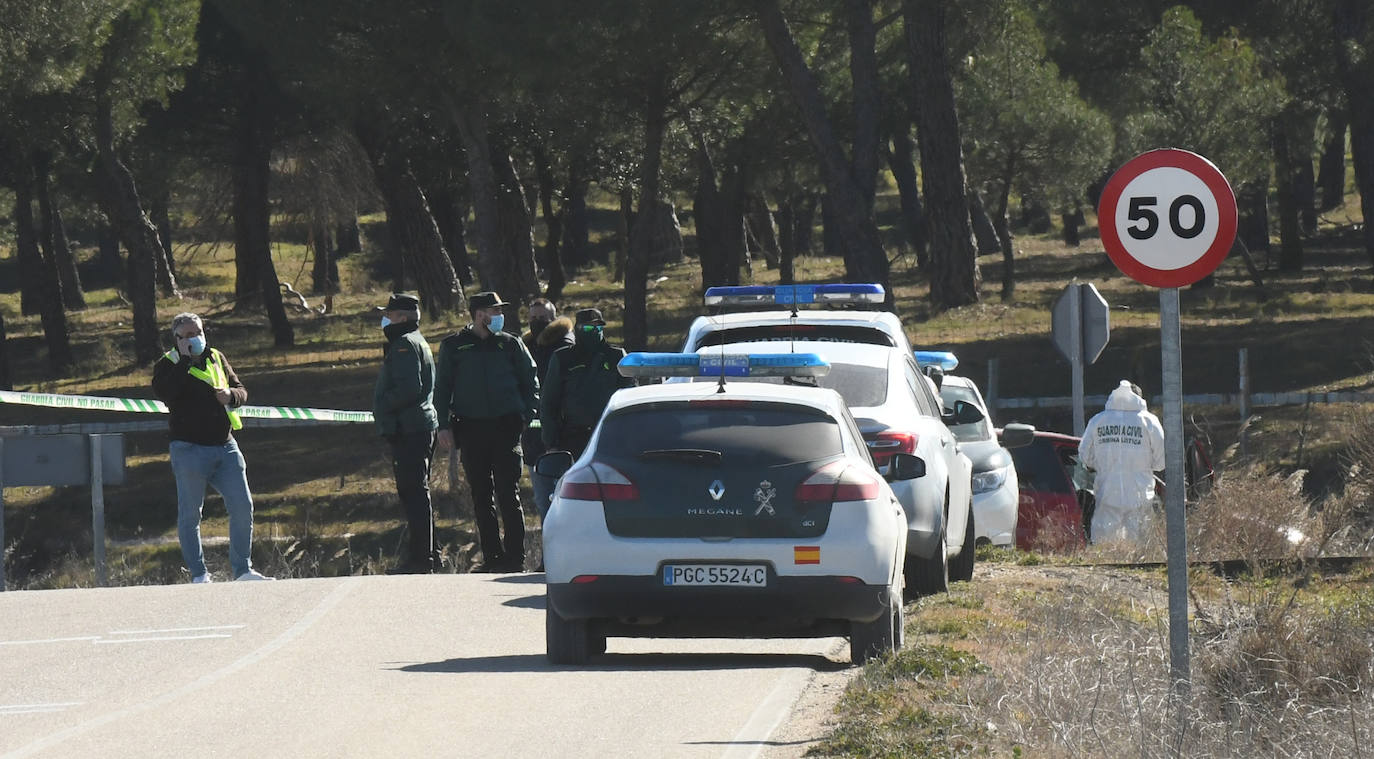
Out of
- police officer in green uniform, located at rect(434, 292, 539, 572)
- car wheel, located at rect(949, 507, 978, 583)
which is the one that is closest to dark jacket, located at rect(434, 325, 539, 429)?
police officer in green uniform, located at rect(434, 292, 539, 572)

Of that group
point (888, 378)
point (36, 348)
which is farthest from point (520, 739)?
point (36, 348)

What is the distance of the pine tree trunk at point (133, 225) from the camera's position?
36156mm

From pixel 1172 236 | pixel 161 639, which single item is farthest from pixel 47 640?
pixel 1172 236

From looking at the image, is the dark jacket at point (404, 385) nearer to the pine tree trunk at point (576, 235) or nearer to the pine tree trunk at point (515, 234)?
the pine tree trunk at point (515, 234)

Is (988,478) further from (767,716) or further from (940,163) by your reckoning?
(940,163)

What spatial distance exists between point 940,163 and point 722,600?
27.0m

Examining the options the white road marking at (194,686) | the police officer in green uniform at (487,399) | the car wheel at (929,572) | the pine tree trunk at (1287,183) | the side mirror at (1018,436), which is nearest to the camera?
the white road marking at (194,686)

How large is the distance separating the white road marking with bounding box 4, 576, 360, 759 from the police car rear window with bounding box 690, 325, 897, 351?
2.87m

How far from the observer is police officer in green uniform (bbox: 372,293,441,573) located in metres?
13.9

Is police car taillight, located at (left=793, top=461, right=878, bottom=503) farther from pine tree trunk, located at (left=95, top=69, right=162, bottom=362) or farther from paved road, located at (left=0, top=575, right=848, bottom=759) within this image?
pine tree trunk, located at (left=95, top=69, right=162, bottom=362)

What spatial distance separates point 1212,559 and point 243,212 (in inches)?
1349

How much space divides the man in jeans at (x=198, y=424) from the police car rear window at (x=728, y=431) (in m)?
5.06

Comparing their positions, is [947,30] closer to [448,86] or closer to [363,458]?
[448,86]

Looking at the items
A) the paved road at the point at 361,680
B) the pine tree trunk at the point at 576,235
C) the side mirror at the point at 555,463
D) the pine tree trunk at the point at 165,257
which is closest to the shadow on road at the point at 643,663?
the paved road at the point at 361,680
